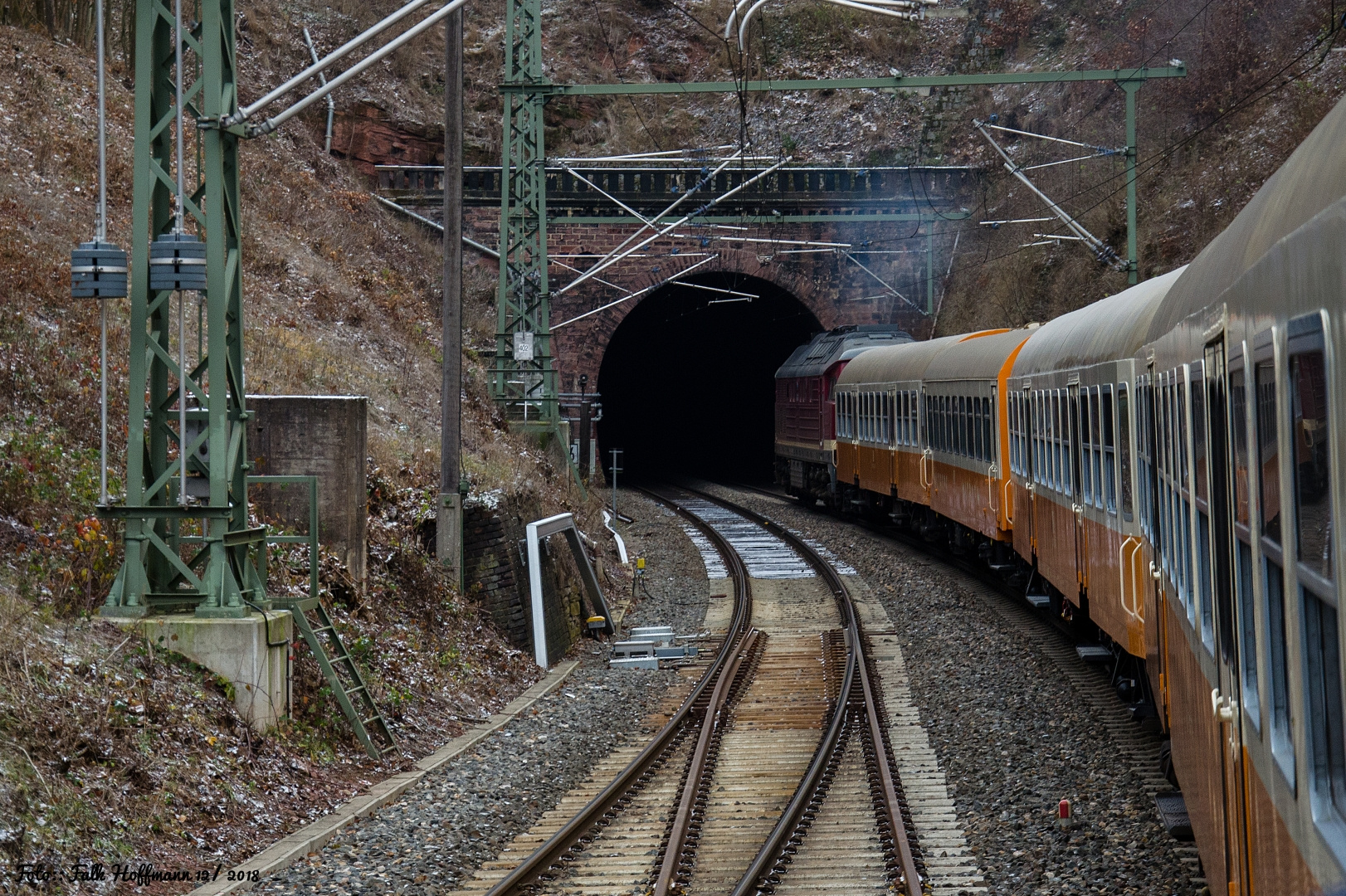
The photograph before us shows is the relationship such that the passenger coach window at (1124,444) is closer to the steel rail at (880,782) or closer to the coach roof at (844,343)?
the steel rail at (880,782)

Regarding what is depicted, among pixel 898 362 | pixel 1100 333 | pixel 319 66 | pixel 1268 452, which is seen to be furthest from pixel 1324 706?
pixel 898 362

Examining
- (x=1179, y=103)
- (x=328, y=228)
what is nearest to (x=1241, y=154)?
(x=1179, y=103)

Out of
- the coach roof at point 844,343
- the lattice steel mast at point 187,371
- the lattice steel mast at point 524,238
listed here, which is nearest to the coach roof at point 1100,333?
the lattice steel mast at point 187,371

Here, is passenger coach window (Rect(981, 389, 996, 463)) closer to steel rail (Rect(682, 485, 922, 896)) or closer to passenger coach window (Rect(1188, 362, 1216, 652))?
steel rail (Rect(682, 485, 922, 896))

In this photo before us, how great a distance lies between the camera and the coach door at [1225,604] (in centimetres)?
403

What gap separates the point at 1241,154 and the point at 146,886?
29256 mm

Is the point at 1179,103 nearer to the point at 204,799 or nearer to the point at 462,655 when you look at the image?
the point at 462,655

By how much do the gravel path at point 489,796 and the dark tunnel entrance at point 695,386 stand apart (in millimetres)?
32940

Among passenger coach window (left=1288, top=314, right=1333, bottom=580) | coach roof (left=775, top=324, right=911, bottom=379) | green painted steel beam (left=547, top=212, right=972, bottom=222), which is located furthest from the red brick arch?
passenger coach window (left=1288, top=314, right=1333, bottom=580)

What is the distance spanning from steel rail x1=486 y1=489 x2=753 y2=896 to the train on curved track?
327cm

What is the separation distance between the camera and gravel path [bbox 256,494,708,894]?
766 cm

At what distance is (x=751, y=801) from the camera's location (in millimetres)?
9469

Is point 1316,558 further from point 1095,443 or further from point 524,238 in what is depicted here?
point 524,238

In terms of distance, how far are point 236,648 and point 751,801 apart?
3.55 metres
